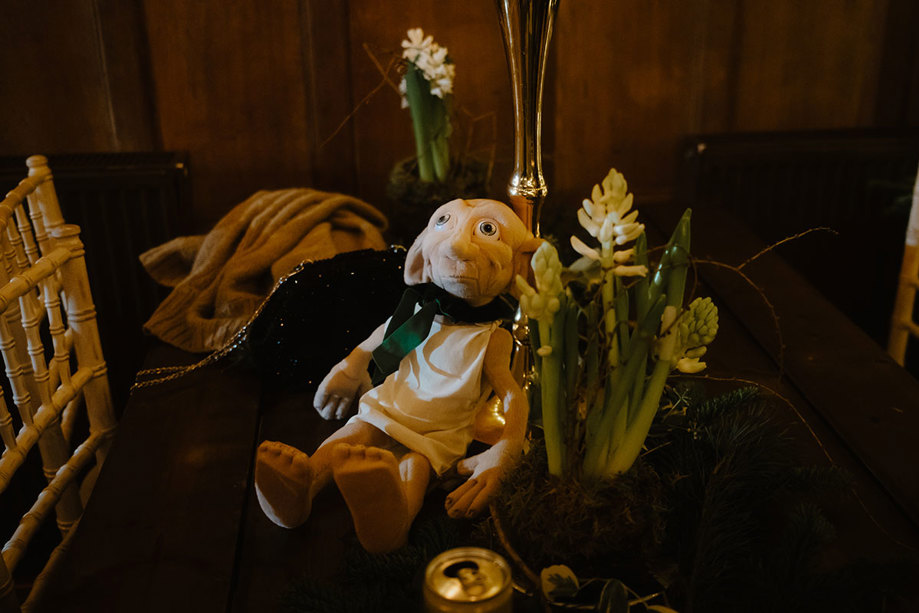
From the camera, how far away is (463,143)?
208cm

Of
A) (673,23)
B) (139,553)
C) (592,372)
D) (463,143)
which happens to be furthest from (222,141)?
(592,372)

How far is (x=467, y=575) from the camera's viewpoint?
59 centimetres

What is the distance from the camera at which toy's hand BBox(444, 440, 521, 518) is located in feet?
2.76

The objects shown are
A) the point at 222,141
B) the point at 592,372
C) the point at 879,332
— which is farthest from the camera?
the point at 879,332

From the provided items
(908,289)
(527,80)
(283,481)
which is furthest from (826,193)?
(283,481)

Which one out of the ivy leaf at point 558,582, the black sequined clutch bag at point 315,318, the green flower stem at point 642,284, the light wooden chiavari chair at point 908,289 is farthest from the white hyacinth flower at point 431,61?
the ivy leaf at point 558,582

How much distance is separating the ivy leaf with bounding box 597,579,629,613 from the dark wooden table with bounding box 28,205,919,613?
236 millimetres

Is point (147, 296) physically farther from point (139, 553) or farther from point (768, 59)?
point (768, 59)

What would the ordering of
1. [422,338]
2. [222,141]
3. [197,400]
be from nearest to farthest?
[422,338] → [197,400] → [222,141]

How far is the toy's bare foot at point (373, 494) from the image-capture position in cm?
75

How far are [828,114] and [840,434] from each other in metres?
1.50

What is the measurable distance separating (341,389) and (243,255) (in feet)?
A: 1.81

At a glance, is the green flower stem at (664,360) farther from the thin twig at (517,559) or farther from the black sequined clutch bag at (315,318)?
the black sequined clutch bag at (315,318)

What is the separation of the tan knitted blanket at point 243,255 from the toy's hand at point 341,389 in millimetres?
353
